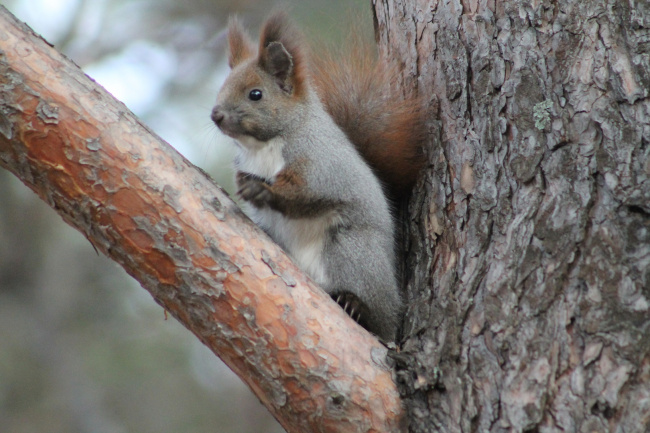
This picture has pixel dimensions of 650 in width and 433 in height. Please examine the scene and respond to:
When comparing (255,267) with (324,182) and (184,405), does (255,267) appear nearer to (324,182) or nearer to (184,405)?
(324,182)

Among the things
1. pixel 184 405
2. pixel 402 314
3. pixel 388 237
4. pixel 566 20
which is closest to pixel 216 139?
pixel 388 237

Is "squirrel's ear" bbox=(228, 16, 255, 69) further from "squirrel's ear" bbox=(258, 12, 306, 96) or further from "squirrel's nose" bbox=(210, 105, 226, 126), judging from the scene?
"squirrel's nose" bbox=(210, 105, 226, 126)

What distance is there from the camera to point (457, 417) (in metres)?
1.62

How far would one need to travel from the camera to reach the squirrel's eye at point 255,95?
2.25 meters

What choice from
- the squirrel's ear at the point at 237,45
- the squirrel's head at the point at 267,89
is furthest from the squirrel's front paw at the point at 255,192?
the squirrel's ear at the point at 237,45

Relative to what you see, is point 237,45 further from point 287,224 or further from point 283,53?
point 287,224

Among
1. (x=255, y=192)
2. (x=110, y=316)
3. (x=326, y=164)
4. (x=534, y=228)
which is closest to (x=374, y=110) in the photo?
(x=326, y=164)

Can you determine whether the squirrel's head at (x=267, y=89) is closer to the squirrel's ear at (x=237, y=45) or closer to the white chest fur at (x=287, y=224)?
the white chest fur at (x=287, y=224)

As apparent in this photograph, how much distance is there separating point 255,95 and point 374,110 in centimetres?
42

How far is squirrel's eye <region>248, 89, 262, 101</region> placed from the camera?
2254 mm

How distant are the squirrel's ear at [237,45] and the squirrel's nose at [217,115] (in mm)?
348

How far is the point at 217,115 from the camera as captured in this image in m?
2.21

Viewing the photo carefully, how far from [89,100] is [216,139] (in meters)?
0.84

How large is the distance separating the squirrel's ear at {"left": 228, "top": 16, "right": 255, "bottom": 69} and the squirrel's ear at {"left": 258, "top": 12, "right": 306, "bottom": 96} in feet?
0.77
